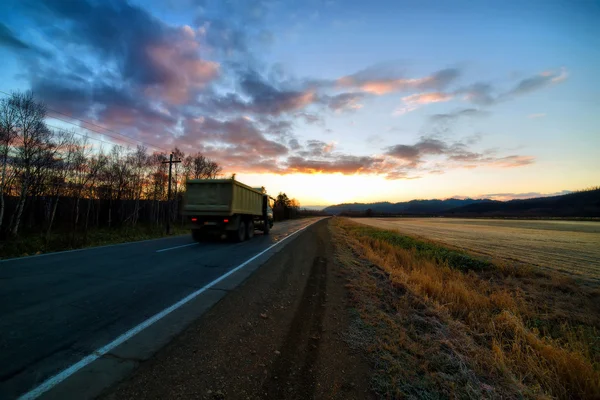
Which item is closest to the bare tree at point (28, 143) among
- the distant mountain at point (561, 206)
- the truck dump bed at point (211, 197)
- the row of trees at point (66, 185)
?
the row of trees at point (66, 185)

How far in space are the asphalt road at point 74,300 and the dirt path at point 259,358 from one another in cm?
100

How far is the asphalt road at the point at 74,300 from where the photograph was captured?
2846 millimetres

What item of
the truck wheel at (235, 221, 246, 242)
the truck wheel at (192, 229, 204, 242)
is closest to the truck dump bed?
the truck wheel at (235, 221, 246, 242)

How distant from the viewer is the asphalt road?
112 inches

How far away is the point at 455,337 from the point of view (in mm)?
4082

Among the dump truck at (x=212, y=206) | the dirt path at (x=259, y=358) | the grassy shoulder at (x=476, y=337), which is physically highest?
the dump truck at (x=212, y=206)

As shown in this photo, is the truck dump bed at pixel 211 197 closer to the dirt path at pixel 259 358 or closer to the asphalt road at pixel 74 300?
the asphalt road at pixel 74 300

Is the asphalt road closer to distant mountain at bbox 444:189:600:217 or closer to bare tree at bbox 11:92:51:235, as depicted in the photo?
bare tree at bbox 11:92:51:235

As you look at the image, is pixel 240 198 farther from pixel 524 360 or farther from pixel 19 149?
pixel 19 149

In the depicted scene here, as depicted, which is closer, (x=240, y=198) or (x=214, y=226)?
(x=214, y=226)

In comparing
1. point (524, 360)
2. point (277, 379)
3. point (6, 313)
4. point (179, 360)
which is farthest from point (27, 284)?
point (524, 360)

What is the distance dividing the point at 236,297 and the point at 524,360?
15.9ft

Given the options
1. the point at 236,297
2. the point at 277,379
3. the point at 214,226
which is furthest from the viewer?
the point at 214,226

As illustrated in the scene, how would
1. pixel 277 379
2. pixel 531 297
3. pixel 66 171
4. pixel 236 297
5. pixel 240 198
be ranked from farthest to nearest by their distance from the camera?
1. pixel 66 171
2. pixel 240 198
3. pixel 531 297
4. pixel 236 297
5. pixel 277 379
